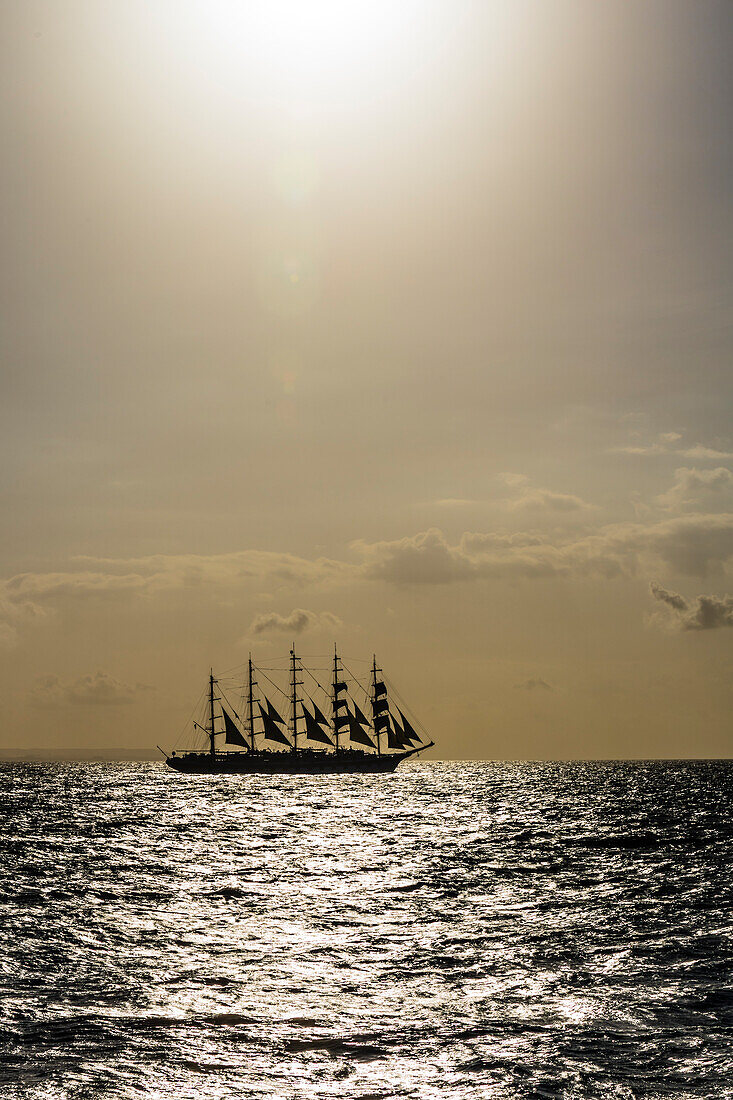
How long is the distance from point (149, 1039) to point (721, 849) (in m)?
55.4

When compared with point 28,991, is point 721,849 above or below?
below

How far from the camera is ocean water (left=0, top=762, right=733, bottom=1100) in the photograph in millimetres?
20938

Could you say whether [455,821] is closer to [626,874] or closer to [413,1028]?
[626,874]

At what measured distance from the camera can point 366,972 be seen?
30.0 m

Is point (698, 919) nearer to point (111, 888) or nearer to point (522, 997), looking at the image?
point (522, 997)

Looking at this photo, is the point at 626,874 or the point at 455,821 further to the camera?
the point at 455,821

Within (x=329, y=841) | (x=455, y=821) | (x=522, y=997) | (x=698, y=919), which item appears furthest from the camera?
(x=455, y=821)

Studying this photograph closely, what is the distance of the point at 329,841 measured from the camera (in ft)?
253

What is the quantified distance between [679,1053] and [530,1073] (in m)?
3.71

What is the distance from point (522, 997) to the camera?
27.7 meters

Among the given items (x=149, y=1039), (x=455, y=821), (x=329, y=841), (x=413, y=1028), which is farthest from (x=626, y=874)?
(x=455, y=821)

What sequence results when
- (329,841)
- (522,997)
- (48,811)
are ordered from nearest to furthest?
(522,997) < (329,841) < (48,811)

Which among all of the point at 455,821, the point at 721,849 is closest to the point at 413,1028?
the point at 721,849

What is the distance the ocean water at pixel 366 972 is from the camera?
68.7 ft
